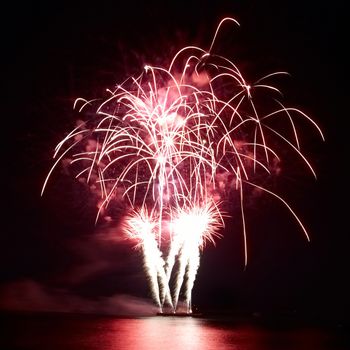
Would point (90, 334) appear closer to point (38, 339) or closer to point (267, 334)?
point (38, 339)

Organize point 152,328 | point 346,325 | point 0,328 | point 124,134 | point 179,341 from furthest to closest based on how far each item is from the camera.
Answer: point 346,325 → point 152,328 → point 0,328 → point 179,341 → point 124,134

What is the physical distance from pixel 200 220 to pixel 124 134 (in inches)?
266

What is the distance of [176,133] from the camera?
3133 cm

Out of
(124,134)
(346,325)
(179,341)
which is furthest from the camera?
(346,325)

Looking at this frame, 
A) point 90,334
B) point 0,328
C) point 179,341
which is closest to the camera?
point 179,341

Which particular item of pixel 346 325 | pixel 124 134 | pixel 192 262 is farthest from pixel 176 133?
pixel 346 325

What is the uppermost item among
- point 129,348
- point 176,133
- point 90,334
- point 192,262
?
point 176,133

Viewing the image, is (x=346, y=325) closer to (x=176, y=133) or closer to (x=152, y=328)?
(x=152, y=328)

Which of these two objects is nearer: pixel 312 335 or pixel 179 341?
pixel 179 341

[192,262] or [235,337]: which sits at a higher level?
[192,262]

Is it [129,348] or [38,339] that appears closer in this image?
[129,348]

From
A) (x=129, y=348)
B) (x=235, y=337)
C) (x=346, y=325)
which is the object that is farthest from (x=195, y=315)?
(x=129, y=348)

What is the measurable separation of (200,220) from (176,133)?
19.9 feet

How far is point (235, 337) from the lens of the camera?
38562mm
